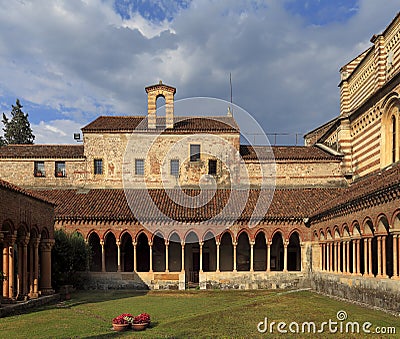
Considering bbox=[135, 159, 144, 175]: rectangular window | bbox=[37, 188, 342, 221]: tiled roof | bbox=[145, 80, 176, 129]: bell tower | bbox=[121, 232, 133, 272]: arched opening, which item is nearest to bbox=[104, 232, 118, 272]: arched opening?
bbox=[121, 232, 133, 272]: arched opening

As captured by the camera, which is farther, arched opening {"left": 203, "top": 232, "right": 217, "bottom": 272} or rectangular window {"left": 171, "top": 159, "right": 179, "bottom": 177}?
rectangular window {"left": 171, "top": 159, "right": 179, "bottom": 177}

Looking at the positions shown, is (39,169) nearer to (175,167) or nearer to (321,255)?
(175,167)

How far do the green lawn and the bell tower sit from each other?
1710 cm

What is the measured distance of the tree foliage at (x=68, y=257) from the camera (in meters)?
29.2

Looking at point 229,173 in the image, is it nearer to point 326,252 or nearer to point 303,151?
point 303,151

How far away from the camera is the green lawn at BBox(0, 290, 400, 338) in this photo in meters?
15.9

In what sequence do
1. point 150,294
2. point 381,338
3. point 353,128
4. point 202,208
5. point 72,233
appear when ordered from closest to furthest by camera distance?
1. point 381,338
2. point 150,294
3. point 72,233
4. point 202,208
5. point 353,128

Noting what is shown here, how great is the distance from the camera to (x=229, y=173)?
4038 centimetres

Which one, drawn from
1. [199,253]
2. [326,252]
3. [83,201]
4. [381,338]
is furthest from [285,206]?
[381,338]

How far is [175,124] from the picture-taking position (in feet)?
137

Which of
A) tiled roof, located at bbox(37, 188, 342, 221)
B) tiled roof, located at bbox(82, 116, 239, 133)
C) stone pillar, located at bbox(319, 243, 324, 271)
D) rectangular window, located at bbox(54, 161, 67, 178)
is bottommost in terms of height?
stone pillar, located at bbox(319, 243, 324, 271)

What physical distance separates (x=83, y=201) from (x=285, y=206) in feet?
48.1

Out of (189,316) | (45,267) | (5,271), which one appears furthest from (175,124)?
(189,316)

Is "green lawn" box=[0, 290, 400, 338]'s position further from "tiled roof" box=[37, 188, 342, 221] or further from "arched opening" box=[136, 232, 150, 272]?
"arched opening" box=[136, 232, 150, 272]
